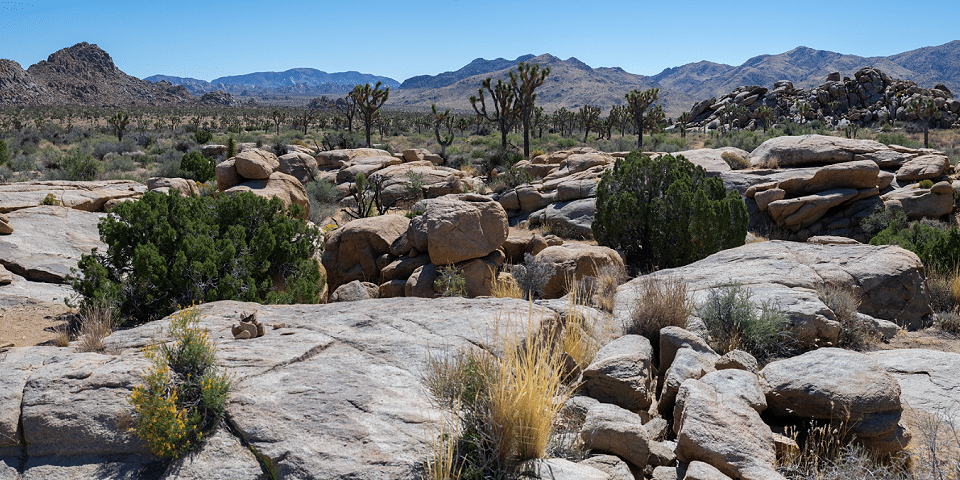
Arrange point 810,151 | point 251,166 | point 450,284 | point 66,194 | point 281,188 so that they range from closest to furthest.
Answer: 1. point 450,284
2. point 66,194
3. point 281,188
4. point 251,166
5. point 810,151

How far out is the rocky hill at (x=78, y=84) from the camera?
3531 inches

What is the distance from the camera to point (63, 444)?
11.2 ft

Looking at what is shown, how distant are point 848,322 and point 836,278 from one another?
1.39m

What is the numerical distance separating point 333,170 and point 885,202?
70.7 feet

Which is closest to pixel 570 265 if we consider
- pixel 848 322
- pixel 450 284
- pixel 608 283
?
pixel 608 283

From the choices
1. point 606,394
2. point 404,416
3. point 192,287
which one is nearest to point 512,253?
point 192,287

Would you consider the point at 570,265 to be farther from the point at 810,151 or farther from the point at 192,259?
the point at 810,151

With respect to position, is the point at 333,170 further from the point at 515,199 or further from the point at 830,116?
the point at 830,116

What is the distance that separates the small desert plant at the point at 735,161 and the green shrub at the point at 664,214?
1000 centimetres

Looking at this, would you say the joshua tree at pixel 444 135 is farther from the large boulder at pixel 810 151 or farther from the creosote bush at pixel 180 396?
the creosote bush at pixel 180 396

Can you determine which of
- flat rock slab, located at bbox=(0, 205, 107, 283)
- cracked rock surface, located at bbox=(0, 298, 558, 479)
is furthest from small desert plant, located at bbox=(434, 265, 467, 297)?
flat rock slab, located at bbox=(0, 205, 107, 283)

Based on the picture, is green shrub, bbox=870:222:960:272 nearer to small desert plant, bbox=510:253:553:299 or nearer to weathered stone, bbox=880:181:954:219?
small desert plant, bbox=510:253:553:299

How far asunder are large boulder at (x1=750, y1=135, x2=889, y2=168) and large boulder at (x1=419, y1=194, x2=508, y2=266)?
14175 millimetres

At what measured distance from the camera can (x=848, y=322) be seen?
661cm
